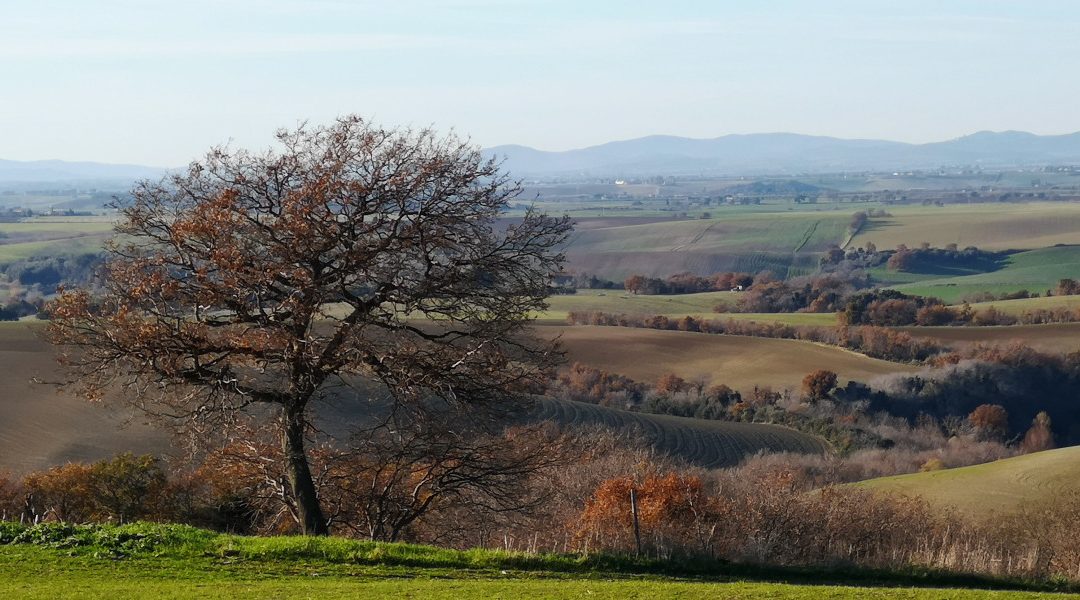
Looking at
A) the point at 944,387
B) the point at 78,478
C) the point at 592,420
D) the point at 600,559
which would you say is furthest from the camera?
the point at 944,387

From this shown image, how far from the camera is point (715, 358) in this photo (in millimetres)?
77938

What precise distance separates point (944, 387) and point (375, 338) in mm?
59976

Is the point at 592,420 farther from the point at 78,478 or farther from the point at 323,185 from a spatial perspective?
the point at 323,185

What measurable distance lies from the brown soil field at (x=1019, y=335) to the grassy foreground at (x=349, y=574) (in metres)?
66.5

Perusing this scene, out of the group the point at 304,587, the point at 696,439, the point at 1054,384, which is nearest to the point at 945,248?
the point at 1054,384

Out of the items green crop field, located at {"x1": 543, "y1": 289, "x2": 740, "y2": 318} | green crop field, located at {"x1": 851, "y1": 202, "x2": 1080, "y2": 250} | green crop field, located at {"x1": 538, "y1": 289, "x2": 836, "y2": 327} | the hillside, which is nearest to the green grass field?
green crop field, located at {"x1": 543, "y1": 289, "x2": 740, "y2": 318}

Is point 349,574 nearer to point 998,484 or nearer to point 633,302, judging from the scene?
point 998,484

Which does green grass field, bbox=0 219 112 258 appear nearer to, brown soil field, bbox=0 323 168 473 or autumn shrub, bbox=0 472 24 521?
brown soil field, bbox=0 323 168 473

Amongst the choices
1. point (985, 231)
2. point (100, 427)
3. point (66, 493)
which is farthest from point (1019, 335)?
point (985, 231)

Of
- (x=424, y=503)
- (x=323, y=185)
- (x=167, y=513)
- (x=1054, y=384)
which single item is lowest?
(x=1054, y=384)

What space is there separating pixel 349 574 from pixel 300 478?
16.0ft

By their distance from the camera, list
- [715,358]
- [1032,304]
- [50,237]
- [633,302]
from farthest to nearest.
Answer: [50,237]
[633,302]
[1032,304]
[715,358]

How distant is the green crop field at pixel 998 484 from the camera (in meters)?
41.8

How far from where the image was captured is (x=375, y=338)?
2066 centimetres
